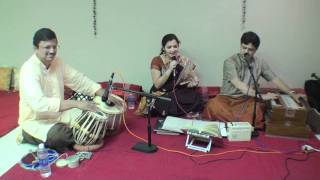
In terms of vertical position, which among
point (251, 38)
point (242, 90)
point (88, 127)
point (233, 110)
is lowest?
point (88, 127)

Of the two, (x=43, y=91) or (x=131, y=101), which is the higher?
(x=43, y=91)

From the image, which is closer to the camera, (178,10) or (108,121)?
(108,121)

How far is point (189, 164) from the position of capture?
2631mm

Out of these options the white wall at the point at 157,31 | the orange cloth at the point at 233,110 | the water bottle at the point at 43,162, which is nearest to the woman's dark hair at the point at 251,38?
the orange cloth at the point at 233,110

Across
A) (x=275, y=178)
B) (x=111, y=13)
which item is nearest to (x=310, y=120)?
(x=275, y=178)

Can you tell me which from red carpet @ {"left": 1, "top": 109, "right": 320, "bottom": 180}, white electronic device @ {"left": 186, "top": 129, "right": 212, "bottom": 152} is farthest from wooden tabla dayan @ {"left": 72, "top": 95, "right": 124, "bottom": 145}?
white electronic device @ {"left": 186, "top": 129, "right": 212, "bottom": 152}

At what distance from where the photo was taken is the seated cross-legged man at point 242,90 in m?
3.35

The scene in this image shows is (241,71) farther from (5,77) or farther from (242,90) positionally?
(5,77)

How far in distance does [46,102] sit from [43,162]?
A: 46 cm

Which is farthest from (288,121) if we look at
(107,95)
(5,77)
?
(5,77)

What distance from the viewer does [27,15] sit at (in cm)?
428

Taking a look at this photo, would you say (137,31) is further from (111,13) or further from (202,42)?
(202,42)

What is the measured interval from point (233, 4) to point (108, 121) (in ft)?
6.88

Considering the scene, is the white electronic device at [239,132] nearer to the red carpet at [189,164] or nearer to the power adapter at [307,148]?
the red carpet at [189,164]
